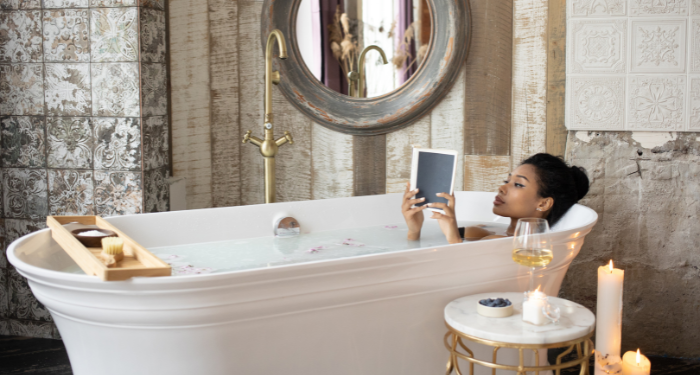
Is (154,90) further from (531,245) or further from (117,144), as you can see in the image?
(531,245)

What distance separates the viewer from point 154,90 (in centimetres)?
245

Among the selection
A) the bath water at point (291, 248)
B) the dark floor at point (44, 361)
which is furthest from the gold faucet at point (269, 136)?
the dark floor at point (44, 361)

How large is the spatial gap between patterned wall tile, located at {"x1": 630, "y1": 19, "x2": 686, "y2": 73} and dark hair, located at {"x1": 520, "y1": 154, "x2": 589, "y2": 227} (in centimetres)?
63

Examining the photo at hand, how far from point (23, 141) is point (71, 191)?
A: 288mm

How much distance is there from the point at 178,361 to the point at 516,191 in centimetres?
126

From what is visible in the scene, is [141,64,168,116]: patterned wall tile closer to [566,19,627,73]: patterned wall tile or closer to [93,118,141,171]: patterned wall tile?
[93,118,141,171]: patterned wall tile

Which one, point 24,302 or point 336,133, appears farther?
point 336,133

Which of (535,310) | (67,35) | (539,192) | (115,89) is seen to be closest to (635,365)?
(535,310)

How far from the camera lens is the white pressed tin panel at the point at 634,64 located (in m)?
2.41

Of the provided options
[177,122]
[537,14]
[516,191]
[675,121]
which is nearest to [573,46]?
[537,14]

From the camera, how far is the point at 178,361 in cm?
143

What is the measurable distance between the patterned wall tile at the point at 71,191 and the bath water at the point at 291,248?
1.77 feet

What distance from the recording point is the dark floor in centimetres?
229

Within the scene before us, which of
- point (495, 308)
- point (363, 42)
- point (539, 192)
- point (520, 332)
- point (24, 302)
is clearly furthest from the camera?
point (363, 42)
